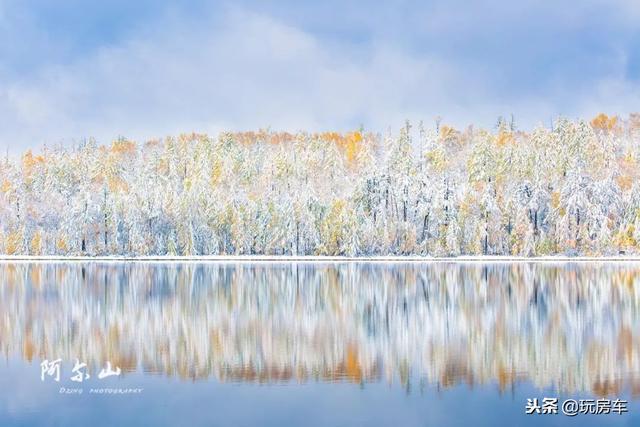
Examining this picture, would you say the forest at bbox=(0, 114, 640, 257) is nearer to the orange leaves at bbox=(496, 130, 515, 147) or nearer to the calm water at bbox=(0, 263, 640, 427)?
the orange leaves at bbox=(496, 130, 515, 147)

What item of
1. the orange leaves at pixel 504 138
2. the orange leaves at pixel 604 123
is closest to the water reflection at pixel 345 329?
the orange leaves at pixel 504 138

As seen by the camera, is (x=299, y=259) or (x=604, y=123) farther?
(x=604, y=123)

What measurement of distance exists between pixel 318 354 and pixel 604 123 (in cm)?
9148

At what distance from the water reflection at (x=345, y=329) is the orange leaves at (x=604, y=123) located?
62.3 meters

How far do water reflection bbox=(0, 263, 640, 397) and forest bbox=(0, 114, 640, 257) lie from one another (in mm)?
28361

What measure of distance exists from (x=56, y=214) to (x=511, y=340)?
70.6m

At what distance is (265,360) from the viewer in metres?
20.2

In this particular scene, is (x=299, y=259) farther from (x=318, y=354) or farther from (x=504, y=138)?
(x=318, y=354)

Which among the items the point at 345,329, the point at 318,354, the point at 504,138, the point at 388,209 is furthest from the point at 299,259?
the point at 318,354

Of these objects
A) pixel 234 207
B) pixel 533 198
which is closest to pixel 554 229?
pixel 533 198

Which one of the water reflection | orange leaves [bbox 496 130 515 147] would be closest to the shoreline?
the water reflection

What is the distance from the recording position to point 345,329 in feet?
83.5

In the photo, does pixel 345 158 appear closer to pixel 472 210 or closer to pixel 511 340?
pixel 472 210

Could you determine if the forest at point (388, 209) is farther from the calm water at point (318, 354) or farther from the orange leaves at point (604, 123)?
the calm water at point (318, 354)
